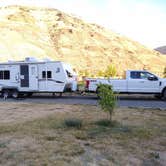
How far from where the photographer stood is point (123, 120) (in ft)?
38.3

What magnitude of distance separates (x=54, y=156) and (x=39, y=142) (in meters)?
1.29

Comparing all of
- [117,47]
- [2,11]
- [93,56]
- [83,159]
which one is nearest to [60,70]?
[83,159]

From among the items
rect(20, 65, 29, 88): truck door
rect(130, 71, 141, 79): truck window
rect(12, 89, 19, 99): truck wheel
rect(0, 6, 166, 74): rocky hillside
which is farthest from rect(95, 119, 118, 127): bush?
rect(0, 6, 166, 74): rocky hillside

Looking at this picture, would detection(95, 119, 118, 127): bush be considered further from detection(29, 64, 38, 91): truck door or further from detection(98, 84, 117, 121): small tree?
detection(29, 64, 38, 91): truck door

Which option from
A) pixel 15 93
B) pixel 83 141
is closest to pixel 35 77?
pixel 15 93

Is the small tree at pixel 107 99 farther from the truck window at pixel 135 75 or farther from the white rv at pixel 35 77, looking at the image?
the white rv at pixel 35 77

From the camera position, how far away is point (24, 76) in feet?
70.5

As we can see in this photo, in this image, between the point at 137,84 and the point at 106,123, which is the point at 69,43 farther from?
the point at 106,123

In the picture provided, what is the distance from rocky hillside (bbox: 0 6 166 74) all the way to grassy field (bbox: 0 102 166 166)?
1757 inches

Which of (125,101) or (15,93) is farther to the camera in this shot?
(15,93)

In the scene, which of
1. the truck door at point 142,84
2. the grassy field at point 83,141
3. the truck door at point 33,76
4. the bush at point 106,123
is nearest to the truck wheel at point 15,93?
the truck door at point 33,76

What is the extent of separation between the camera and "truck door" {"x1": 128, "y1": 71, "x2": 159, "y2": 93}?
20.1 meters

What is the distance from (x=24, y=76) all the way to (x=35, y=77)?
0.79 meters

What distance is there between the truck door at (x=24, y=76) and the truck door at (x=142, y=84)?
6.56 m
